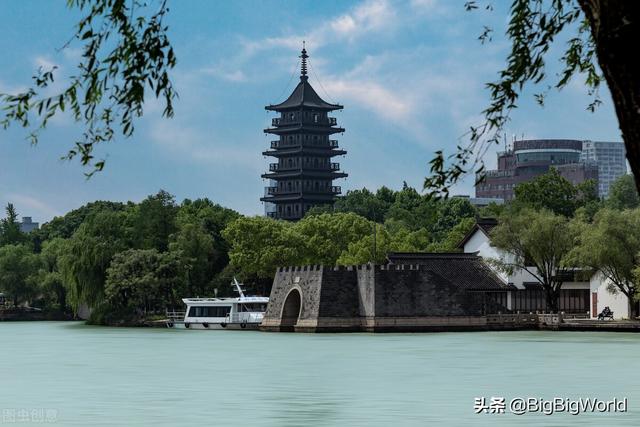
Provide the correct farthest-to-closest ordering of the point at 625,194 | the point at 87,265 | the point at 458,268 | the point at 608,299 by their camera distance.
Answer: the point at 625,194 < the point at 87,265 < the point at 458,268 < the point at 608,299

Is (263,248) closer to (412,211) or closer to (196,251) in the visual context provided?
(196,251)

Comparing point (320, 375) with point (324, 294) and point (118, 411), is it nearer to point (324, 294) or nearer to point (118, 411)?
point (118, 411)

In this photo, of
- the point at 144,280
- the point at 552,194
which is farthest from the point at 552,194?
the point at 144,280

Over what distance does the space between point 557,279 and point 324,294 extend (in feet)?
41.6

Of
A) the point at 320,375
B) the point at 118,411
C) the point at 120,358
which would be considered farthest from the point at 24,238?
the point at 118,411

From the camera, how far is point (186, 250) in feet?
248

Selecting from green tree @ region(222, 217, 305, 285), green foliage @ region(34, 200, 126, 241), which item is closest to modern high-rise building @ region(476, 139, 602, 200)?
green foliage @ region(34, 200, 126, 241)

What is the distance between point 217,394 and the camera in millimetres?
28625

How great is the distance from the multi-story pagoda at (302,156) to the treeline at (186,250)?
2462cm

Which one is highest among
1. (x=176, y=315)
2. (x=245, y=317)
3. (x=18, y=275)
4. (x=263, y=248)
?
(x=263, y=248)

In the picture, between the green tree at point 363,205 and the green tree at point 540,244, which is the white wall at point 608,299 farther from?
the green tree at point 363,205

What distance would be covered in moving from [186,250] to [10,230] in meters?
38.9

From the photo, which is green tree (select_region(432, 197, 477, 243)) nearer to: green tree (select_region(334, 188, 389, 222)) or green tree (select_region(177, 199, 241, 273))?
green tree (select_region(334, 188, 389, 222))

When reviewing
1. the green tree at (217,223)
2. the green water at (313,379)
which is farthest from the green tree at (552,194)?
the green water at (313,379)
